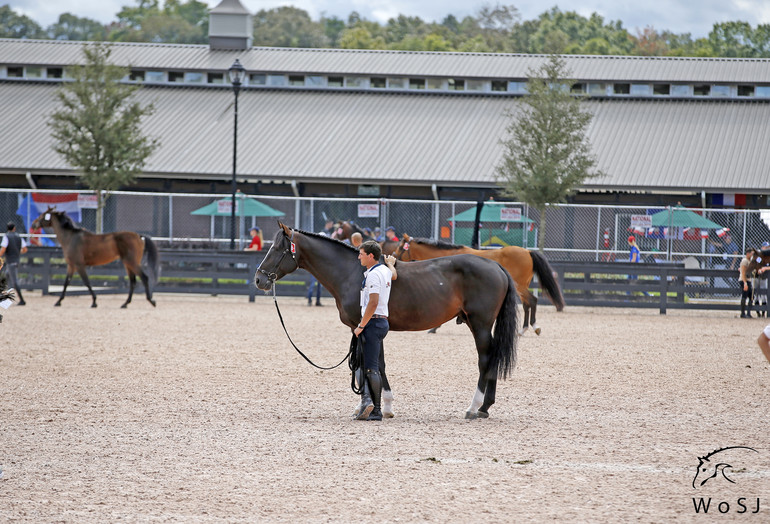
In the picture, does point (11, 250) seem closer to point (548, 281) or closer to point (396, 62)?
point (548, 281)

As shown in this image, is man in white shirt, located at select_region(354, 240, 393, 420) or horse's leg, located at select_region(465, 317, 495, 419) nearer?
man in white shirt, located at select_region(354, 240, 393, 420)

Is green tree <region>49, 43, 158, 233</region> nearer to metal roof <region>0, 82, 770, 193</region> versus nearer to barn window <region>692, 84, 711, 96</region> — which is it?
metal roof <region>0, 82, 770, 193</region>

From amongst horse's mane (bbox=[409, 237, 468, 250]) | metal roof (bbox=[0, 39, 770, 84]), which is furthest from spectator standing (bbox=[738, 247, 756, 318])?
metal roof (bbox=[0, 39, 770, 84])

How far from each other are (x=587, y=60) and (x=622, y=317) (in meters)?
22.5

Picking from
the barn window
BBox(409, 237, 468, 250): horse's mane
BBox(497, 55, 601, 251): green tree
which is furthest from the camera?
the barn window

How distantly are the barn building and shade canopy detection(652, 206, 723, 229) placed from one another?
604cm

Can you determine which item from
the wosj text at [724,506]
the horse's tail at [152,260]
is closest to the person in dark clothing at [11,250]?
the horse's tail at [152,260]

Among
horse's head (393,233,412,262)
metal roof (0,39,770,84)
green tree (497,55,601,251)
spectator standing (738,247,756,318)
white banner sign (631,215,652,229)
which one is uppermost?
metal roof (0,39,770,84)

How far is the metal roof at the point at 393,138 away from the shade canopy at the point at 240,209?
489 cm

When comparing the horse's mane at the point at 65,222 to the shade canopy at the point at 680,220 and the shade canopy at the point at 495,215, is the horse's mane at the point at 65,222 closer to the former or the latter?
the shade canopy at the point at 495,215

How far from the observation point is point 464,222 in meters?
27.1

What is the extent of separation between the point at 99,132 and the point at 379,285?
20752mm

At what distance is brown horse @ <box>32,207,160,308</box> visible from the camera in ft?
66.7

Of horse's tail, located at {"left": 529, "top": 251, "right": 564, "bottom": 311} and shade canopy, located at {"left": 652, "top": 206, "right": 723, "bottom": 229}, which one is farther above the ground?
shade canopy, located at {"left": 652, "top": 206, "right": 723, "bottom": 229}
